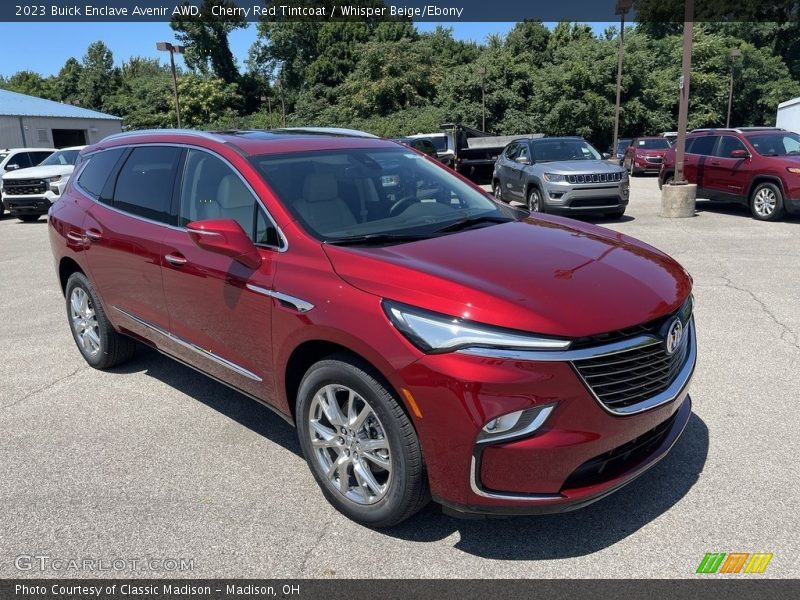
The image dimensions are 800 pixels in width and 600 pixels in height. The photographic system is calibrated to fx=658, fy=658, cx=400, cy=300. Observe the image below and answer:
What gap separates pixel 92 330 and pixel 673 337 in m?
4.41

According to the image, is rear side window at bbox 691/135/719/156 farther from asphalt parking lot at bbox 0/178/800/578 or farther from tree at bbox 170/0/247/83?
tree at bbox 170/0/247/83

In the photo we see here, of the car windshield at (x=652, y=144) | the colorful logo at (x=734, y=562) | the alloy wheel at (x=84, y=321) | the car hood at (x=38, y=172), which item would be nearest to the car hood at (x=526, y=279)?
the colorful logo at (x=734, y=562)

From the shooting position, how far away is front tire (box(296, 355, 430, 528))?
9.07ft

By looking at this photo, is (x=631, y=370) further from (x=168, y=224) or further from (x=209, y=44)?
(x=209, y=44)

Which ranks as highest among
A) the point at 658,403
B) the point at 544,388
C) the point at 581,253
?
the point at 581,253

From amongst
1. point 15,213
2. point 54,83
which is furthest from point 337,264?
point 54,83

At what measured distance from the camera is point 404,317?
2691 millimetres

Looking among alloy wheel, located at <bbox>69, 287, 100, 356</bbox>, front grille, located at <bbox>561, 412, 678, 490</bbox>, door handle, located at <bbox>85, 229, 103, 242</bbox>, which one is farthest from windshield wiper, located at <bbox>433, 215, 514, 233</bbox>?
alloy wheel, located at <bbox>69, 287, 100, 356</bbox>

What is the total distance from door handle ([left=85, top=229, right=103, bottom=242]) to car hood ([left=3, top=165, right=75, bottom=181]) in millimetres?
14040

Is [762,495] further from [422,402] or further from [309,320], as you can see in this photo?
[309,320]

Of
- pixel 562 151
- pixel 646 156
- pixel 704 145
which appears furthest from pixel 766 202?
pixel 646 156

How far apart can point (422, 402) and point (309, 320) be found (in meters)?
0.72

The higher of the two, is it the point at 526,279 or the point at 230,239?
the point at 230,239

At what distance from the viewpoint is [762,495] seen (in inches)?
127
